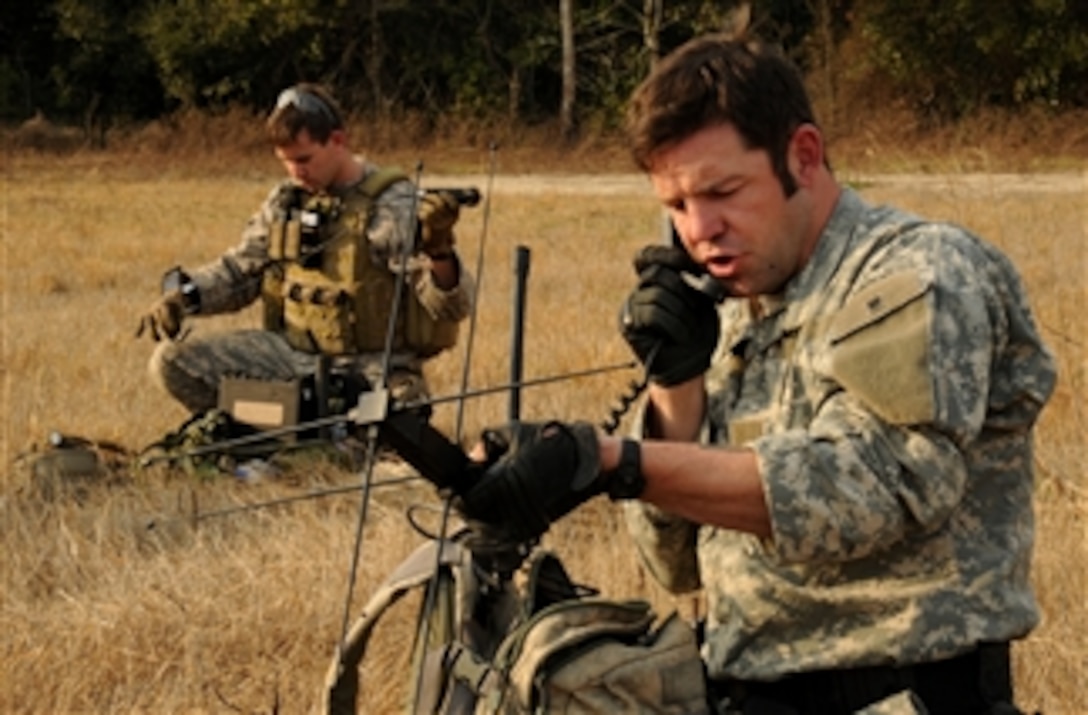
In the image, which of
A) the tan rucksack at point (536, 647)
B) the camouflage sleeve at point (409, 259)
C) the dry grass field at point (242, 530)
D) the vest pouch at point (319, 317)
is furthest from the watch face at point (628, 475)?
the vest pouch at point (319, 317)

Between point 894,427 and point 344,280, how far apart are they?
16.7ft

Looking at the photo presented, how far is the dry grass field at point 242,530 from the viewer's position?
15.2 ft

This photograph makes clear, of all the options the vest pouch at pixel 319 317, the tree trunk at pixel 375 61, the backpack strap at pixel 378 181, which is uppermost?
the backpack strap at pixel 378 181

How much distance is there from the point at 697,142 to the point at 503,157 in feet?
94.3

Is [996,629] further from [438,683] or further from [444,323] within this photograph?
[444,323]

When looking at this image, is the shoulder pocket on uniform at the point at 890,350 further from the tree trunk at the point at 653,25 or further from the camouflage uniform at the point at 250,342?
the tree trunk at the point at 653,25

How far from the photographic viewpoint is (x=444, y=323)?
7434mm

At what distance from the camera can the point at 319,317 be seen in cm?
780

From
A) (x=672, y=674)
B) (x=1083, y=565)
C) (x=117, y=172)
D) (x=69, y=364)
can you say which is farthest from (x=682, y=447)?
(x=117, y=172)

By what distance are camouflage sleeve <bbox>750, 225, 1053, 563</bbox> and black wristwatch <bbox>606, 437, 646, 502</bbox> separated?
0.17 meters

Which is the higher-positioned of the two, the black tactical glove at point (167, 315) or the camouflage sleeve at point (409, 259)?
the camouflage sleeve at point (409, 259)

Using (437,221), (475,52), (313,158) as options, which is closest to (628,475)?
(437,221)

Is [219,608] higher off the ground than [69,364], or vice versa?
[219,608]

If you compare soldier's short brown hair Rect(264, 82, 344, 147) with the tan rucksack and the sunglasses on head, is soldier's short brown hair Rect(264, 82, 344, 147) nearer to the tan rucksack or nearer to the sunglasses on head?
the sunglasses on head
